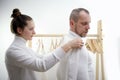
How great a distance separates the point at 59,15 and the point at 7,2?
0.75 meters

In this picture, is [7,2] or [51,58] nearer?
[51,58]

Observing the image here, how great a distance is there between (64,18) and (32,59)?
4.95 feet

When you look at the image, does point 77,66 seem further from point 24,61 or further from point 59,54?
point 24,61

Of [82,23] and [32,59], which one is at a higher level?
[82,23]

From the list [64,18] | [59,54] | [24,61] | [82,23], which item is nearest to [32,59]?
[24,61]

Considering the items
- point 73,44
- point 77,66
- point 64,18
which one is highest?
point 64,18

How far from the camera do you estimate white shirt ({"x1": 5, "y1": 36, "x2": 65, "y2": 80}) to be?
1179 millimetres

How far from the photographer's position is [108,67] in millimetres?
2500

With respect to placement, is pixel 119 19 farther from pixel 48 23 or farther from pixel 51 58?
pixel 51 58

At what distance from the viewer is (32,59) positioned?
121 centimetres

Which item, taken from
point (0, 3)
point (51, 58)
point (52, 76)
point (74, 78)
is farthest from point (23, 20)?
point (0, 3)

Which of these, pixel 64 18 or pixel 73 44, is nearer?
pixel 73 44

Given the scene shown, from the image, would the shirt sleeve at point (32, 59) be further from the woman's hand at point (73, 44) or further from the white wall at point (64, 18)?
the white wall at point (64, 18)

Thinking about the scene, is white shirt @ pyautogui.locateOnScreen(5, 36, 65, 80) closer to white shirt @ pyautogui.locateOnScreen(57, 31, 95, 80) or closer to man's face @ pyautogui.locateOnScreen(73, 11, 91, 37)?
white shirt @ pyautogui.locateOnScreen(57, 31, 95, 80)
